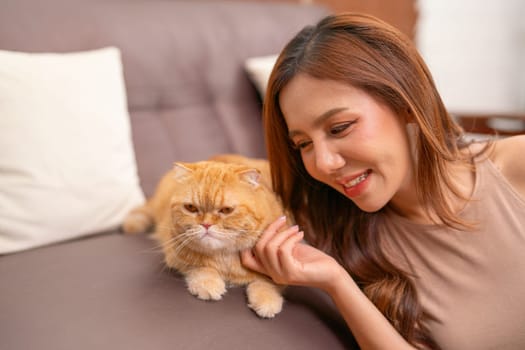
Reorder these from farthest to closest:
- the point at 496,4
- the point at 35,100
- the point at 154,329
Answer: the point at 496,4 → the point at 35,100 → the point at 154,329

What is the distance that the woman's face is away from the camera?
38.4 inches

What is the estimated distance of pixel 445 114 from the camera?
111 cm

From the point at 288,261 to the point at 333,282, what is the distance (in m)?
0.11

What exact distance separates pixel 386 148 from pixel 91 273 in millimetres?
740

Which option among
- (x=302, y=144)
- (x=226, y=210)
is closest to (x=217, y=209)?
(x=226, y=210)

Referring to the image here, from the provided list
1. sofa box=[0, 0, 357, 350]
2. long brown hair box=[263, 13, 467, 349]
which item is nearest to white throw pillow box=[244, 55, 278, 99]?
sofa box=[0, 0, 357, 350]

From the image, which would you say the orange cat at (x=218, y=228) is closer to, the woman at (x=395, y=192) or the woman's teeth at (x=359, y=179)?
the woman at (x=395, y=192)

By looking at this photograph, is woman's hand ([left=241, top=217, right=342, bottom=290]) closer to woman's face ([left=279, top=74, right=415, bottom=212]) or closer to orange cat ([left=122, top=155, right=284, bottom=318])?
orange cat ([left=122, top=155, right=284, bottom=318])

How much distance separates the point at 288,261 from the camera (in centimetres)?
99

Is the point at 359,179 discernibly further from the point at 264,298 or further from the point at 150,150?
the point at 150,150

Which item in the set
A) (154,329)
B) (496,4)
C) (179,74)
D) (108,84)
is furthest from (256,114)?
(496,4)

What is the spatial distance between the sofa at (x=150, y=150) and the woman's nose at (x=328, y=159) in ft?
1.13

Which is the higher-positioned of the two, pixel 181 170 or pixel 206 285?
pixel 181 170

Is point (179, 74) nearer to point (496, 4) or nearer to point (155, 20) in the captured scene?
point (155, 20)
